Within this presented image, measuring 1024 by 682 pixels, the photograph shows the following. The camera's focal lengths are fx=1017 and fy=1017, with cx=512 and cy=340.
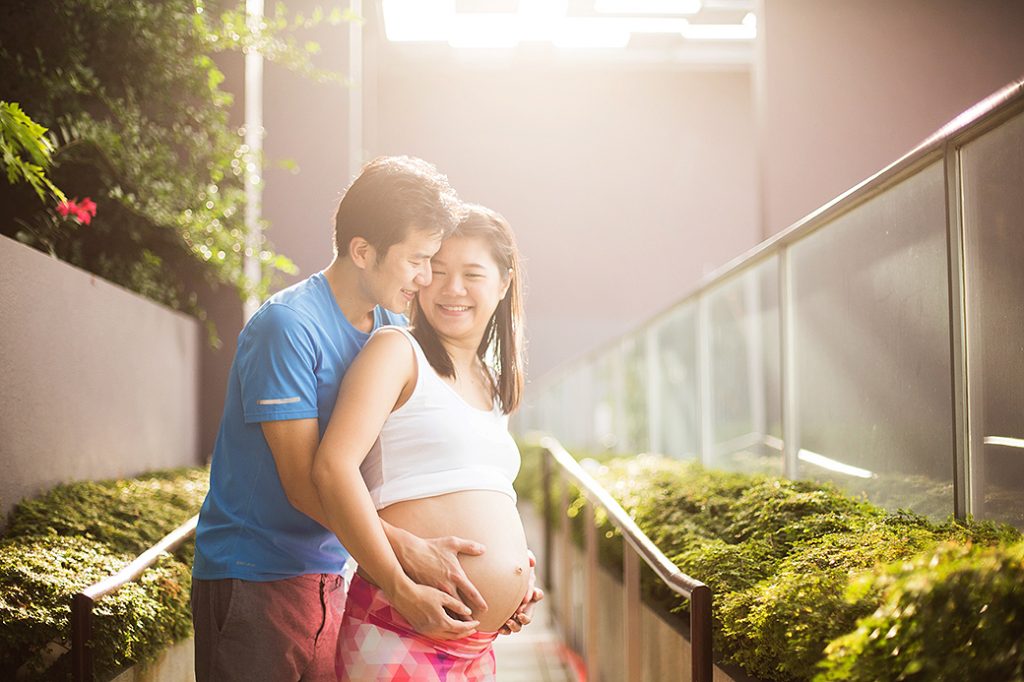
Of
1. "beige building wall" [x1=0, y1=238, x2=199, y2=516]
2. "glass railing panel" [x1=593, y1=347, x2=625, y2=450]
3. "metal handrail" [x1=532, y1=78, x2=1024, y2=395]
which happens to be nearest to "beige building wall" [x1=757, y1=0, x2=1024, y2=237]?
"metal handrail" [x1=532, y1=78, x2=1024, y2=395]

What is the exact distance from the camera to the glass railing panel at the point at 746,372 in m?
4.80

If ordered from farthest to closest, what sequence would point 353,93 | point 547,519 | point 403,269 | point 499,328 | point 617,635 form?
point 353,93, point 547,519, point 617,635, point 499,328, point 403,269

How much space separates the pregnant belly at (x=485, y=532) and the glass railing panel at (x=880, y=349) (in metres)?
1.33

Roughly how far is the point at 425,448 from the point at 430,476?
2.2 inches

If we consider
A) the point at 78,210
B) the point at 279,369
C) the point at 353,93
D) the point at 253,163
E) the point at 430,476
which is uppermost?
the point at 353,93

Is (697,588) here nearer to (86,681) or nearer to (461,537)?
(461,537)

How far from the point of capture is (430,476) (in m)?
2.01

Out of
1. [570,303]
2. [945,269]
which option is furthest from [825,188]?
[570,303]

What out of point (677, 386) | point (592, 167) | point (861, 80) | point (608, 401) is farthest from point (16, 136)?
point (592, 167)

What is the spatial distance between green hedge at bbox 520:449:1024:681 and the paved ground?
1171mm

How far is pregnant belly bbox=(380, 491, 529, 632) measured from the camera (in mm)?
2010

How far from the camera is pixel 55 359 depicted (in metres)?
4.01

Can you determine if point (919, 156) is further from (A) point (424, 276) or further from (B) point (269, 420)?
(B) point (269, 420)

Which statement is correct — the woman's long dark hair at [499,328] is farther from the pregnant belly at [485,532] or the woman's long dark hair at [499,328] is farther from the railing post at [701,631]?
the railing post at [701,631]
